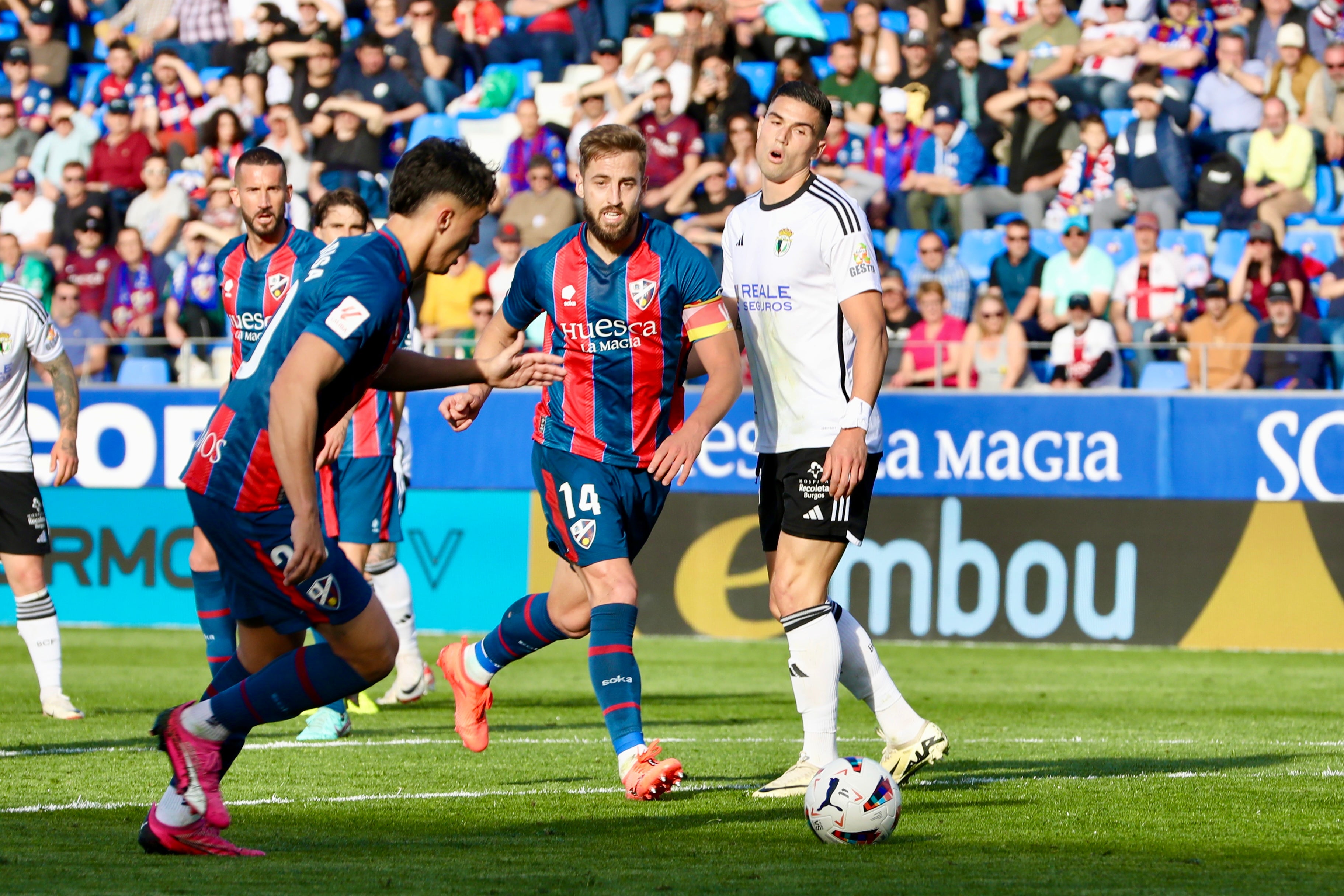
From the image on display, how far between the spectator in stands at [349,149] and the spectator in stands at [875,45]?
526cm

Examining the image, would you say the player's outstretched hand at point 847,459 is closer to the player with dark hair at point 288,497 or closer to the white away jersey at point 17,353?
the player with dark hair at point 288,497

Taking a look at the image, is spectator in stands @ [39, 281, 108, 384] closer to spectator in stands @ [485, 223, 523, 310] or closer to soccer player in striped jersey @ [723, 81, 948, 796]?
spectator in stands @ [485, 223, 523, 310]

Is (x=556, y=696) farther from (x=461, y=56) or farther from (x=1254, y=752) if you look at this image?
(x=461, y=56)

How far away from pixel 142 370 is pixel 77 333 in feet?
4.06

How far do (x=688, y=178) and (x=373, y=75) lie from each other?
4.58 m

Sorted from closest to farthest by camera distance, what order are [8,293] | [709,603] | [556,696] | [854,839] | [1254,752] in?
[854,839]
[1254,752]
[8,293]
[556,696]
[709,603]

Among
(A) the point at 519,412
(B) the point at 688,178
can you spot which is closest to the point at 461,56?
(B) the point at 688,178

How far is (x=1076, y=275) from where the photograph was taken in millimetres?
15570

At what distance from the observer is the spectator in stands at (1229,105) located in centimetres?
1730

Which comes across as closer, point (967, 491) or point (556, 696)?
point (556, 696)

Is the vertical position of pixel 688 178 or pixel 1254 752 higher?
pixel 688 178

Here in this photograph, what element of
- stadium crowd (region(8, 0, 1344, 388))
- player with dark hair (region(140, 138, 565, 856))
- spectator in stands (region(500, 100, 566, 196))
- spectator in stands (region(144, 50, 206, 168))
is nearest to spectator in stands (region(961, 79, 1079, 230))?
stadium crowd (region(8, 0, 1344, 388))

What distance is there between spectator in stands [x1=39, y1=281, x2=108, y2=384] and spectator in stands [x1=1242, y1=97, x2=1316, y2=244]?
10755 mm

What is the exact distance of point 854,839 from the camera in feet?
17.8
